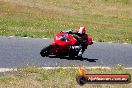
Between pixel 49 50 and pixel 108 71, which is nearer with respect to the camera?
pixel 108 71

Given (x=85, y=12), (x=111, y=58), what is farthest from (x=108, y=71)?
(x=85, y=12)

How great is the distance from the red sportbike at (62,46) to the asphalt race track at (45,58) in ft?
1.01

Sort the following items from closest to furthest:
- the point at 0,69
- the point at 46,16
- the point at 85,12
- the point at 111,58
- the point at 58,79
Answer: the point at 58,79 < the point at 0,69 < the point at 111,58 < the point at 46,16 < the point at 85,12

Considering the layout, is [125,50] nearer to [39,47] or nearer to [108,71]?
[39,47]

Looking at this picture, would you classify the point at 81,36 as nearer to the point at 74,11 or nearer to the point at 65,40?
the point at 65,40

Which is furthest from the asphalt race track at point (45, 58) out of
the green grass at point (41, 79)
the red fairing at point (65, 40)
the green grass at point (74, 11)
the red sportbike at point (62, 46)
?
the green grass at point (74, 11)

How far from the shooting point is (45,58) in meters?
16.4

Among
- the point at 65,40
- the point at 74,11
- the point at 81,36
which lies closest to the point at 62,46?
the point at 65,40

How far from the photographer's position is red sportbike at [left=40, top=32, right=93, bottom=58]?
54.9ft

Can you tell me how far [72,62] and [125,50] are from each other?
4877mm

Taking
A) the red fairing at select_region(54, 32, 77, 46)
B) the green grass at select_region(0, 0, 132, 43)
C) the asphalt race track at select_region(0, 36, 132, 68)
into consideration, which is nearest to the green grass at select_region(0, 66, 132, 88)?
the asphalt race track at select_region(0, 36, 132, 68)

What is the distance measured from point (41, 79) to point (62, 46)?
4429mm

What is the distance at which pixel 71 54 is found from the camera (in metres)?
17.1

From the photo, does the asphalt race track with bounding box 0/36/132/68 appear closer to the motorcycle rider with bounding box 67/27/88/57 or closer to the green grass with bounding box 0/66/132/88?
the motorcycle rider with bounding box 67/27/88/57
